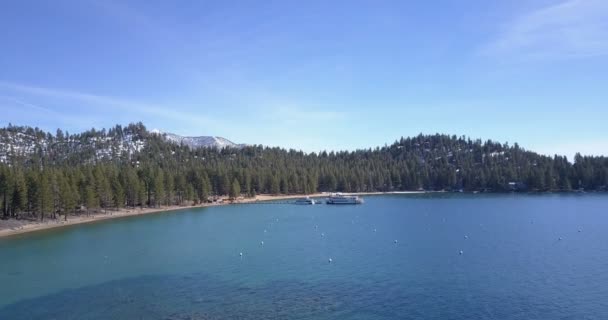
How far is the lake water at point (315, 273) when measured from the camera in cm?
3512

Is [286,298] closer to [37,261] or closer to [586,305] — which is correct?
[586,305]

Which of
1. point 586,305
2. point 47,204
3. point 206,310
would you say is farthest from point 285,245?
point 47,204

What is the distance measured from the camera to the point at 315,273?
153 feet

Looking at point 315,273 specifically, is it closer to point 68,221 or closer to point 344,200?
point 68,221

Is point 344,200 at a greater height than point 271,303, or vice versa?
point 344,200

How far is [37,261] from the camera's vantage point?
190ft

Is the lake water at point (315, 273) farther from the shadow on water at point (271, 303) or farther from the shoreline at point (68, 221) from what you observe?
the shoreline at point (68, 221)

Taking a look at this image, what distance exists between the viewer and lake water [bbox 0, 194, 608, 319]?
35.1 metres

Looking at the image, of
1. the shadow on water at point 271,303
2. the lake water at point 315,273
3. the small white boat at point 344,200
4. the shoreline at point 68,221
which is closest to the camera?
the shadow on water at point 271,303

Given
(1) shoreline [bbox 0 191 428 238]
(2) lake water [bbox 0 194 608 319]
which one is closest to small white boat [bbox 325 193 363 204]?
(1) shoreline [bbox 0 191 428 238]

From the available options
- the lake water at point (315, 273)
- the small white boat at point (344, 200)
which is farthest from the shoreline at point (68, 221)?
the small white boat at point (344, 200)

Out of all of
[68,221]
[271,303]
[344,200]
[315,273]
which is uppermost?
[344,200]

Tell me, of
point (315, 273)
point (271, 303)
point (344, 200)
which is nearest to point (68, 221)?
point (315, 273)

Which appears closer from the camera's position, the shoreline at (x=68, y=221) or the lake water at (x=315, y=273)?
the lake water at (x=315, y=273)
